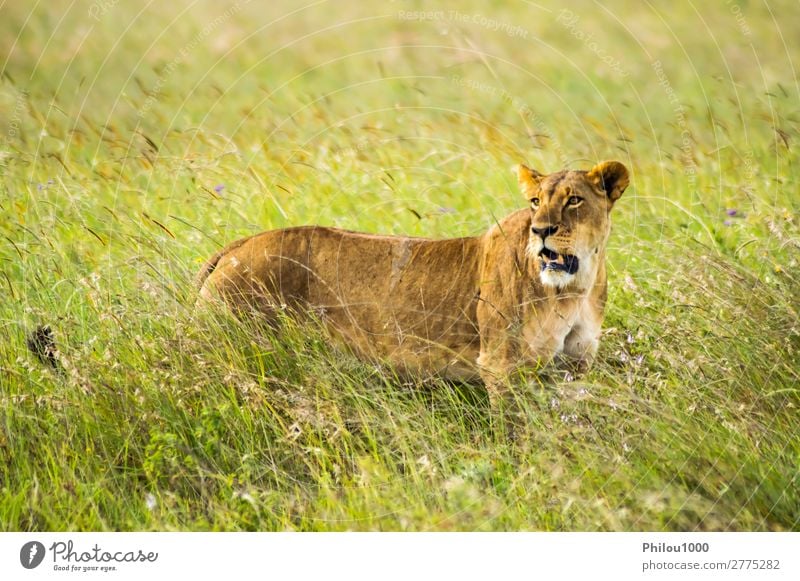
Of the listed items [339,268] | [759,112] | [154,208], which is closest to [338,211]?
[154,208]

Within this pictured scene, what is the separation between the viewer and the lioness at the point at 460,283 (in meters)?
6.83

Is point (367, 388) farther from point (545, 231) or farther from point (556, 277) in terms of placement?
point (545, 231)

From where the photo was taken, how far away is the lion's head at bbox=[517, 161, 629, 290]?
6676 millimetres

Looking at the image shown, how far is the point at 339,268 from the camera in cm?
752

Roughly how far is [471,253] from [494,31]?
11.3 metres

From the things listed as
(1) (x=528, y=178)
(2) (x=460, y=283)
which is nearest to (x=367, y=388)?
(2) (x=460, y=283)
